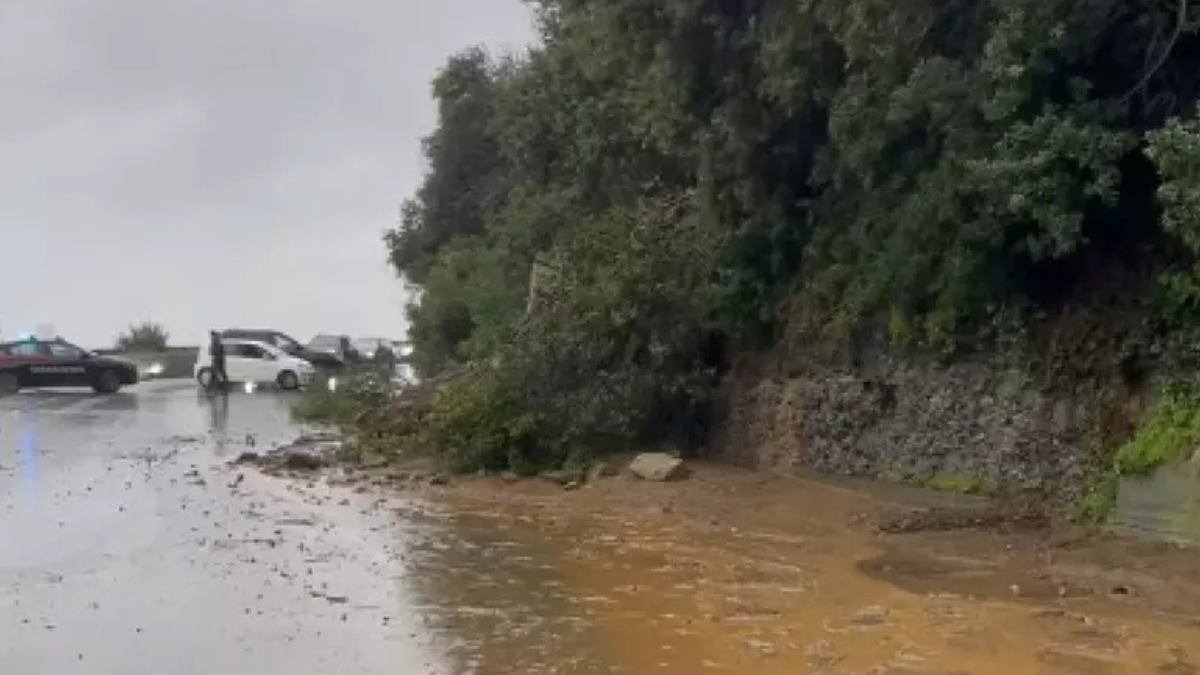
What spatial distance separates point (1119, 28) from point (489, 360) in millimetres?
11658

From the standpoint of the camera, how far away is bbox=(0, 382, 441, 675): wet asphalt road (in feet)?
33.6

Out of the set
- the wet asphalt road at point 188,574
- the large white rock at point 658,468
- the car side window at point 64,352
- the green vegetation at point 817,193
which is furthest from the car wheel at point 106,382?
the large white rock at point 658,468

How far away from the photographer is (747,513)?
57.8ft

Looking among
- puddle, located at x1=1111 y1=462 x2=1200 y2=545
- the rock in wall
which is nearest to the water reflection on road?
the rock in wall

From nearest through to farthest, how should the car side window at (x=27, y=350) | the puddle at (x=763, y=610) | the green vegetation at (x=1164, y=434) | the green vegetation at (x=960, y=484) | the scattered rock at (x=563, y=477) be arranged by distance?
the puddle at (x=763, y=610)
the green vegetation at (x=1164, y=434)
the green vegetation at (x=960, y=484)
the scattered rock at (x=563, y=477)
the car side window at (x=27, y=350)

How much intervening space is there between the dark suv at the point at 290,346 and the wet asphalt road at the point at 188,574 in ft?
82.9

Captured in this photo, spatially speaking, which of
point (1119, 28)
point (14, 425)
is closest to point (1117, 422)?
point (1119, 28)

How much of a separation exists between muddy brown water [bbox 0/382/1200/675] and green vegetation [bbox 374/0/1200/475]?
2.38 metres

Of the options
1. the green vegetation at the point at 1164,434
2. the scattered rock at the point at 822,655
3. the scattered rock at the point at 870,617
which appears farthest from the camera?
the green vegetation at the point at 1164,434

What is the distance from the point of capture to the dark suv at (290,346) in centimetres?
5061

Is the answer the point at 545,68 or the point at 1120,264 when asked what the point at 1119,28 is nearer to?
the point at 1120,264

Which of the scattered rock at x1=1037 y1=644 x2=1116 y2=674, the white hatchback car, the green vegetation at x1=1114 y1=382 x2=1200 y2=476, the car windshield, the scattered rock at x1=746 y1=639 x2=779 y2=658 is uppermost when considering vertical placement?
the car windshield

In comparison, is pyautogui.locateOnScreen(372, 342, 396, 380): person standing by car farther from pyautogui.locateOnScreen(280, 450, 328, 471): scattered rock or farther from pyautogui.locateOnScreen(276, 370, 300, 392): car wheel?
pyautogui.locateOnScreen(280, 450, 328, 471): scattered rock

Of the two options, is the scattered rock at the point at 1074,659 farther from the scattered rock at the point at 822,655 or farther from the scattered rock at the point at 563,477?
the scattered rock at the point at 563,477
